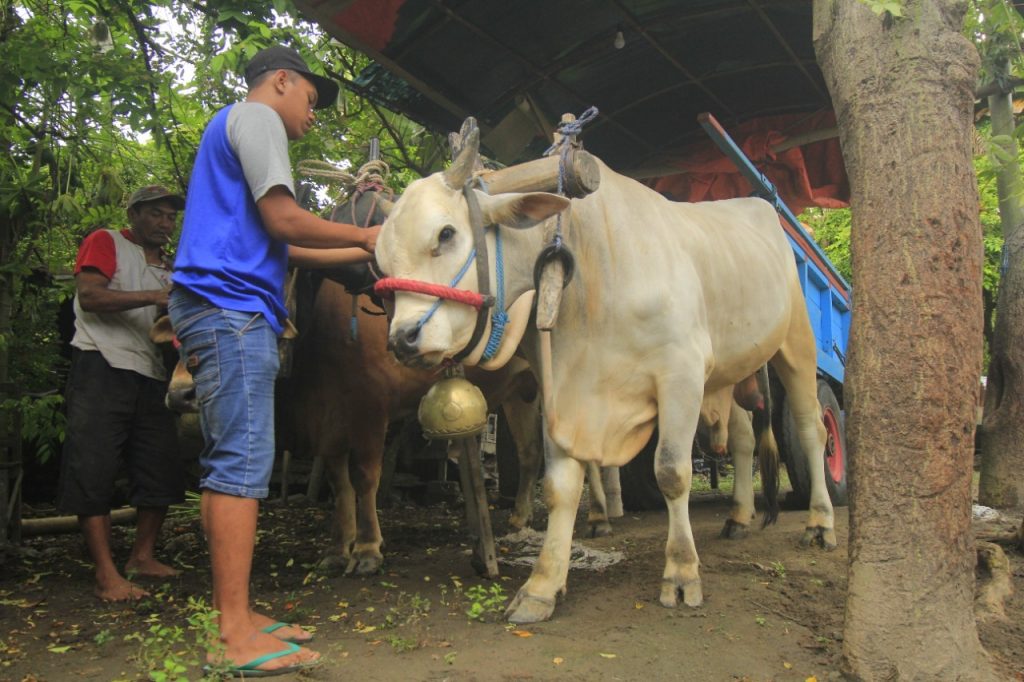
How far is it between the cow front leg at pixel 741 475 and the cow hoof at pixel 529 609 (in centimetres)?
206

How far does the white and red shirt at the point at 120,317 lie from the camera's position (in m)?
4.21

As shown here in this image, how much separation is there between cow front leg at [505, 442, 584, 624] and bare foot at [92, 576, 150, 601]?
5.60ft

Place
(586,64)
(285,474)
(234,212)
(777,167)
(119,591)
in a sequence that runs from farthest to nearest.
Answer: (285,474) → (777,167) → (586,64) → (119,591) → (234,212)

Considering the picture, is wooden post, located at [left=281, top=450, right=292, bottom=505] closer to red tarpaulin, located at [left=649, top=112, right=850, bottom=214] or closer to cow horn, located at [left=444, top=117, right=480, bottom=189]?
red tarpaulin, located at [left=649, top=112, right=850, bottom=214]

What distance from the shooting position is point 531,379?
559 cm

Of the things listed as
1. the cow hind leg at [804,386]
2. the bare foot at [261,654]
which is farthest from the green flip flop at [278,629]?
the cow hind leg at [804,386]

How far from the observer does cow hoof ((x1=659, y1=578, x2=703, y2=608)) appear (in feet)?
11.7

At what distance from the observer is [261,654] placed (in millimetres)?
2762

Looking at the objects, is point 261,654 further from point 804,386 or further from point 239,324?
point 804,386

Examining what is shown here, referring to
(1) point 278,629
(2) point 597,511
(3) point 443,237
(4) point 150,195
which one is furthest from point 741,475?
(4) point 150,195

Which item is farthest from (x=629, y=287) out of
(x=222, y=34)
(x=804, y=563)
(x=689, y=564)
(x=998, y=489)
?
(x=998, y=489)

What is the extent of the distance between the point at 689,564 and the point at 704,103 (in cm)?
372

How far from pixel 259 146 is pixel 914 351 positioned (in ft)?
7.13

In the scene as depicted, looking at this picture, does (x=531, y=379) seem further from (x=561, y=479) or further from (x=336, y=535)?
(x=561, y=479)
